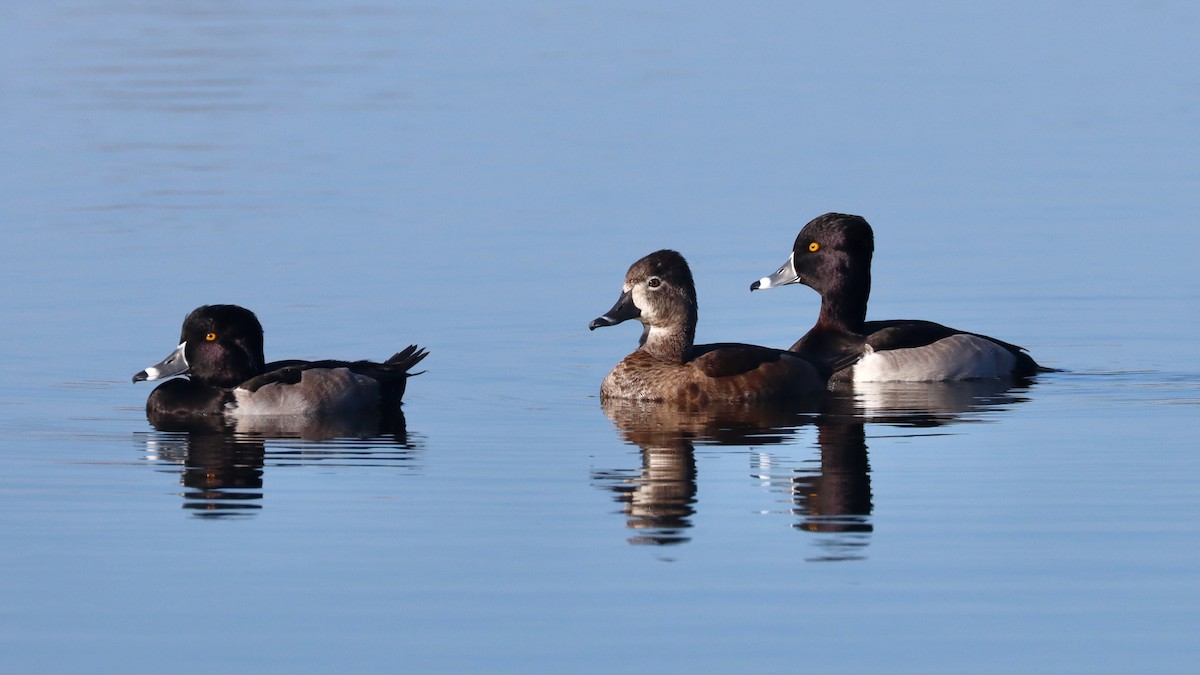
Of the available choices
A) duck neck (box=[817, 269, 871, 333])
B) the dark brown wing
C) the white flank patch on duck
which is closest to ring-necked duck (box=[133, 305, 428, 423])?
the white flank patch on duck

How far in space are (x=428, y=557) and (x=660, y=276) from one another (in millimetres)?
5428

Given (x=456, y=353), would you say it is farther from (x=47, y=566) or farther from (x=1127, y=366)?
(x=47, y=566)

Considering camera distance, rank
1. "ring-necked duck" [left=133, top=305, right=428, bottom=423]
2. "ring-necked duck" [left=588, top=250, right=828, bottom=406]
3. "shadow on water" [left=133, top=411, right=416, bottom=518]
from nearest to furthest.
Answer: "shadow on water" [left=133, top=411, right=416, bottom=518]
"ring-necked duck" [left=133, top=305, right=428, bottom=423]
"ring-necked duck" [left=588, top=250, right=828, bottom=406]

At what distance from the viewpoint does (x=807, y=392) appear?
A: 15.0 m

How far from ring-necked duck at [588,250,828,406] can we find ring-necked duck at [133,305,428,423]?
1.74m

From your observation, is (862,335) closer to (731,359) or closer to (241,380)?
(731,359)

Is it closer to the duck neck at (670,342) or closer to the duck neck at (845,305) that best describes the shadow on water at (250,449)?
the duck neck at (670,342)

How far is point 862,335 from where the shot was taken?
16.4 m

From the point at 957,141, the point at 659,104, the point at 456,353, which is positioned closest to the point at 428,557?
the point at 456,353

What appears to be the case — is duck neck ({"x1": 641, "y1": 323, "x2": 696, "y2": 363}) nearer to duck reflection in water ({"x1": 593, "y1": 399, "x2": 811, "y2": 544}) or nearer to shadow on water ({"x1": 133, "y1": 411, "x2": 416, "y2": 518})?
duck reflection in water ({"x1": 593, "y1": 399, "x2": 811, "y2": 544})

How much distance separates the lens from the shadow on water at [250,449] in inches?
448

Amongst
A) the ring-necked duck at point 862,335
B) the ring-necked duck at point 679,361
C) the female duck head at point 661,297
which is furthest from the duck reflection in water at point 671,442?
the ring-necked duck at point 862,335

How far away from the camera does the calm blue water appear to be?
8.95 meters

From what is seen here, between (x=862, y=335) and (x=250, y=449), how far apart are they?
5.42 m
